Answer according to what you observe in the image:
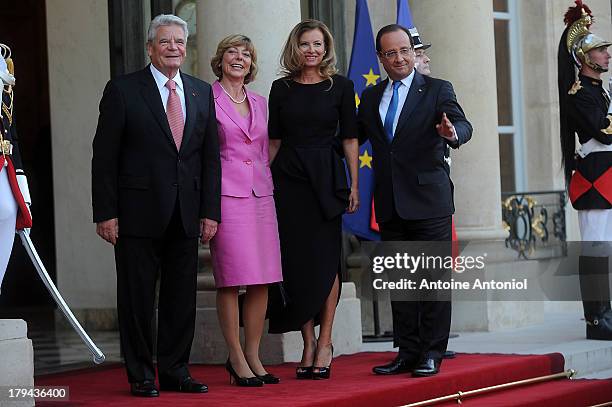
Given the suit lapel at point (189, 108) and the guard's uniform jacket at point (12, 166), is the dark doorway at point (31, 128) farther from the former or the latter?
the guard's uniform jacket at point (12, 166)

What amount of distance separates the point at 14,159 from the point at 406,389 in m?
2.25

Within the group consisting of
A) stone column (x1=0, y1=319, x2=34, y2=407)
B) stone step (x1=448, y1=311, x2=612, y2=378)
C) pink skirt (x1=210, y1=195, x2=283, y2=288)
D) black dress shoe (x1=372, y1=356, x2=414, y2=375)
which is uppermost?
pink skirt (x1=210, y1=195, x2=283, y2=288)

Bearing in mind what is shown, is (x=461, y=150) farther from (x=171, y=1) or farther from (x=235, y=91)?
(x=235, y=91)

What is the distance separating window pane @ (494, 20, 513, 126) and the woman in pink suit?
6.21 metres

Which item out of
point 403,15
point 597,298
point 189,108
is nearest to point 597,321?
point 597,298

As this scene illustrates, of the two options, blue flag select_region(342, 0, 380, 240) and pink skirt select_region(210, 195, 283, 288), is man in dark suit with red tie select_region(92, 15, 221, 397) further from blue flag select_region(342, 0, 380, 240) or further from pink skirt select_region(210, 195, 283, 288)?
blue flag select_region(342, 0, 380, 240)

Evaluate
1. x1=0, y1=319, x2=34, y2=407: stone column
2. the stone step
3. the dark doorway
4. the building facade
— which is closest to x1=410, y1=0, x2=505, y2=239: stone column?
the building facade

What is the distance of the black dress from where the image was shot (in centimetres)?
745

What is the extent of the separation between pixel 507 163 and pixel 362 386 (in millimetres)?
6496

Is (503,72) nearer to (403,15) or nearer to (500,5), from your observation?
(500,5)

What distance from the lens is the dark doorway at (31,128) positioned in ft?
46.8

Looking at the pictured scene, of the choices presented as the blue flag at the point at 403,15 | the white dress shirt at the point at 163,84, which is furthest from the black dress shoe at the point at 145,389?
the blue flag at the point at 403,15

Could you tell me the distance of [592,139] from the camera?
9898 millimetres

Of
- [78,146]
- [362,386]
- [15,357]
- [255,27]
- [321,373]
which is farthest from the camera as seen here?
[78,146]
